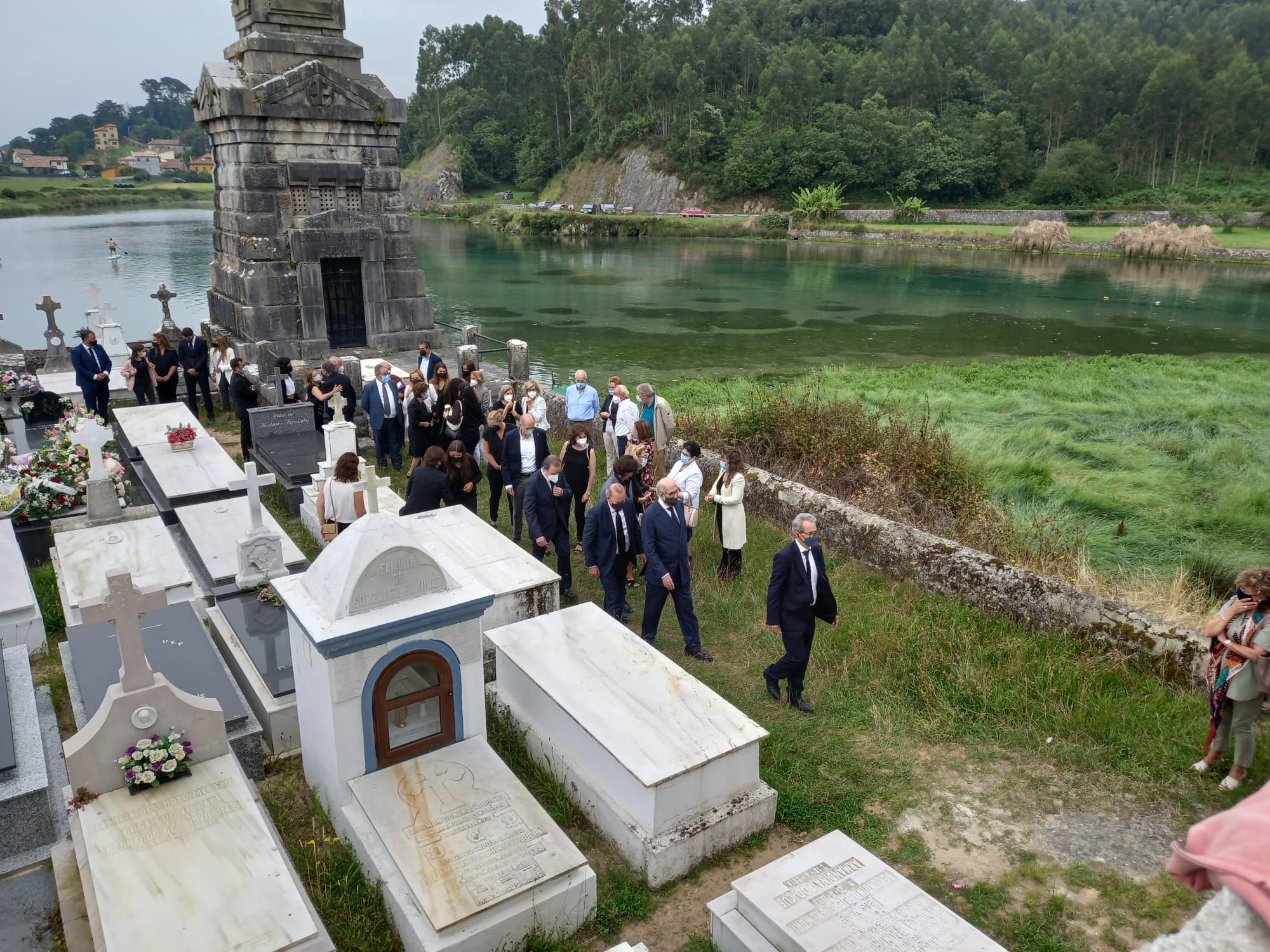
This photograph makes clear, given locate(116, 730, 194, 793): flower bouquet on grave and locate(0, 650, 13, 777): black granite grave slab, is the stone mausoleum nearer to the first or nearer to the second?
locate(0, 650, 13, 777): black granite grave slab

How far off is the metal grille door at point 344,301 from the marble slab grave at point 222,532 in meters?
7.41

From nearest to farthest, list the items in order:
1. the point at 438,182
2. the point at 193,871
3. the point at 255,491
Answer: the point at 193,871
the point at 255,491
the point at 438,182

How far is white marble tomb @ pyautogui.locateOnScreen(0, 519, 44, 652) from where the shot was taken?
261 inches

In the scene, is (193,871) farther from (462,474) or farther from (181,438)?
(181,438)

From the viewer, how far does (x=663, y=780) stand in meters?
4.60

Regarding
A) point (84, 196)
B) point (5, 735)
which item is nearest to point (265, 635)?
point (5, 735)

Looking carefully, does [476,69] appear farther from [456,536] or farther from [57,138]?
[57,138]

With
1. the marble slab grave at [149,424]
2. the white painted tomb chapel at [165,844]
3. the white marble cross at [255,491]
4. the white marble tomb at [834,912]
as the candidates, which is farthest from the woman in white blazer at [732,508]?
the marble slab grave at [149,424]

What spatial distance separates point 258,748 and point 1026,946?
4.63m

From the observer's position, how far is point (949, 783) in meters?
5.50

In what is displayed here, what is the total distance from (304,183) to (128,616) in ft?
41.9

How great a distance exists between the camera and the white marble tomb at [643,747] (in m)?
4.77

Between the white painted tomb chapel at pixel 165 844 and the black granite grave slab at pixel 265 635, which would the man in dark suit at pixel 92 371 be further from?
the white painted tomb chapel at pixel 165 844

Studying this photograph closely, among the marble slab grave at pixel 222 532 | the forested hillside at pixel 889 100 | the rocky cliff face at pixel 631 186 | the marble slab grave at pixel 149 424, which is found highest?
the forested hillside at pixel 889 100
